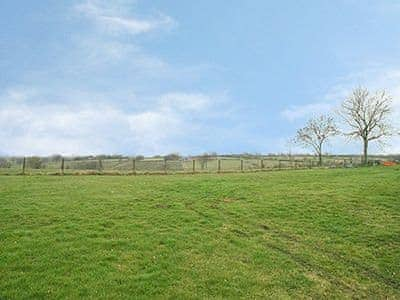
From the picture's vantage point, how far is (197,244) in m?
16.1

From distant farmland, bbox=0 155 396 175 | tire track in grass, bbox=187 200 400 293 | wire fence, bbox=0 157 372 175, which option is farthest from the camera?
distant farmland, bbox=0 155 396 175

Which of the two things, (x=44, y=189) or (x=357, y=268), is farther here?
(x=44, y=189)

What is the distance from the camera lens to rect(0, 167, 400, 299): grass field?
12492 millimetres

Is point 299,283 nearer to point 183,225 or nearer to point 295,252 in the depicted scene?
point 295,252

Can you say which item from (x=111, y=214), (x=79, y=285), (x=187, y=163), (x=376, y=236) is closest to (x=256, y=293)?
(x=79, y=285)

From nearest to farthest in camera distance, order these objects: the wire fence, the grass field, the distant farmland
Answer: the grass field
the wire fence
the distant farmland

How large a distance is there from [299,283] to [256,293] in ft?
6.03

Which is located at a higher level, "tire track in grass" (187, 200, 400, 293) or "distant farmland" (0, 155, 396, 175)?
"distant farmland" (0, 155, 396, 175)

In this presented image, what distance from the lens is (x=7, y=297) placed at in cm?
1121

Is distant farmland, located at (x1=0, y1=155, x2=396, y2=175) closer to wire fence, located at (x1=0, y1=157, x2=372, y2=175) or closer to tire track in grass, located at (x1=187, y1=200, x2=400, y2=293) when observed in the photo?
wire fence, located at (x1=0, y1=157, x2=372, y2=175)

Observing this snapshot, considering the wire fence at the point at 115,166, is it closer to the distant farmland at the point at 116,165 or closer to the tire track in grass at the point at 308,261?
the distant farmland at the point at 116,165

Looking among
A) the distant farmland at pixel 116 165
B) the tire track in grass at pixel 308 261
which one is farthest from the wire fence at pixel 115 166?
the tire track in grass at pixel 308 261

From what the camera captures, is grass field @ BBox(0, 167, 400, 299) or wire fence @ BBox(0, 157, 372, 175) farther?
wire fence @ BBox(0, 157, 372, 175)

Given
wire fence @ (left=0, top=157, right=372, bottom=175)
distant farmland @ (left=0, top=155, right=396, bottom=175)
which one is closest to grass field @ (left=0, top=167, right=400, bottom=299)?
wire fence @ (left=0, top=157, right=372, bottom=175)
